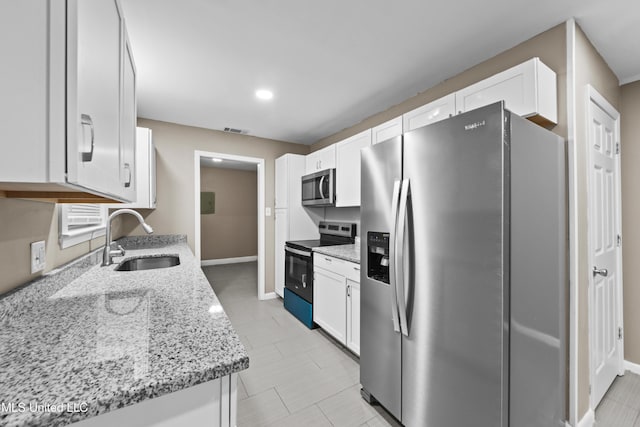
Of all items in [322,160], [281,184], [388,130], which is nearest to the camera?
[388,130]

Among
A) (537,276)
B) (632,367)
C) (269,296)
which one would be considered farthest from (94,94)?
(632,367)

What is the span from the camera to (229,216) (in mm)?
6836

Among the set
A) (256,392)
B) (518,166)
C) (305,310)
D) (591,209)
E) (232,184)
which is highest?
(232,184)

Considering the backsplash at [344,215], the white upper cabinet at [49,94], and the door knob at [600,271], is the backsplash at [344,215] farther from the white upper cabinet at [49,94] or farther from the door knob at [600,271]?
the white upper cabinet at [49,94]

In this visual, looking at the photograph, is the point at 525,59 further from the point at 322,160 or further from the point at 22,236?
the point at 22,236

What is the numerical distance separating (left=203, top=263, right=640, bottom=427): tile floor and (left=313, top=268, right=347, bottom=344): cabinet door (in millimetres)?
168

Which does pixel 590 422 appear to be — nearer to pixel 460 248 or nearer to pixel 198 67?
pixel 460 248

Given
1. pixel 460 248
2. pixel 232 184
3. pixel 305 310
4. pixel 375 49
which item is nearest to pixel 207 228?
pixel 232 184

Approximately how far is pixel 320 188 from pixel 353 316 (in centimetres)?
158

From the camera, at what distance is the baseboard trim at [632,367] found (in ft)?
6.91

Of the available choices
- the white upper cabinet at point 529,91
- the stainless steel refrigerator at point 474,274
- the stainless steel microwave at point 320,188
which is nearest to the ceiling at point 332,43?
the white upper cabinet at point 529,91

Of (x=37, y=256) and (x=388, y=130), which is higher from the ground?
(x=388, y=130)

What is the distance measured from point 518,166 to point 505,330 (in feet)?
2.39

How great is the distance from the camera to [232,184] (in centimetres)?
684
